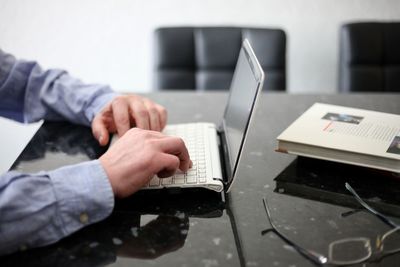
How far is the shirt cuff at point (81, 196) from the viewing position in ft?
2.21

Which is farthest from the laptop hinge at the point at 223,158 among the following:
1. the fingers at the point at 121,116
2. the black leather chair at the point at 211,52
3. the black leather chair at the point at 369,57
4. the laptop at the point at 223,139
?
the black leather chair at the point at 369,57

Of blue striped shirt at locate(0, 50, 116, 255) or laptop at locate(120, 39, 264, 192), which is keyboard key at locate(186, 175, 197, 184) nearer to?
laptop at locate(120, 39, 264, 192)

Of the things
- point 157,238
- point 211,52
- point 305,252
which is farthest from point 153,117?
point 211,52

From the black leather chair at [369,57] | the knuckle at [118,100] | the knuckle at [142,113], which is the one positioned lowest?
the black leather chair at [369,57]

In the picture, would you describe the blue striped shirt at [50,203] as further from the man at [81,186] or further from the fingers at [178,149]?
the fingers at [178,149]

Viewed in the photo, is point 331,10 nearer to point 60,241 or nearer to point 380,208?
point 380,208

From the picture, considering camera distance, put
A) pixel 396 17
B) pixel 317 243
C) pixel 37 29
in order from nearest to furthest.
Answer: pixel 317 243
pixel 37 29
pixel 396 17

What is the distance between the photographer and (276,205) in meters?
0.77

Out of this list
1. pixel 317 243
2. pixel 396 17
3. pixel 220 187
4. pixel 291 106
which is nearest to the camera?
pixel 317 243

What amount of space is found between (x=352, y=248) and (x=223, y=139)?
0.42m

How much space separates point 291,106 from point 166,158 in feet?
2.01

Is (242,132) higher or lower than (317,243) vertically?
higher

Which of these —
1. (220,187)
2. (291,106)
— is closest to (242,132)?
(220,187)

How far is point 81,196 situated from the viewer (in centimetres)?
68
